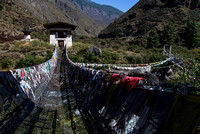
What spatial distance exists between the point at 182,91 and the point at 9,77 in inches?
200

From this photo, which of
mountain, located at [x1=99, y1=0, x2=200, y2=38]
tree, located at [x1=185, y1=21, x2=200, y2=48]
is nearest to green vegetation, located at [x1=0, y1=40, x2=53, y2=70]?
tree, located at [x1=185, y1=21, x2=200, y2=48]

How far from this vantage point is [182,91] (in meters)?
2.60

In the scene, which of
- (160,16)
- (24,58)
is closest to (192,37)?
(160,16)

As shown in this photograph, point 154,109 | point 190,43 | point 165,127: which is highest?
point 190,43

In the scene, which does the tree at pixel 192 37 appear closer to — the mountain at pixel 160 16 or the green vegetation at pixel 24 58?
the mountain at pixel 160 16

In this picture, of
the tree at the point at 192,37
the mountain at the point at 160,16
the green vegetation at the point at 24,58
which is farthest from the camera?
the mountain at the point at 160,16

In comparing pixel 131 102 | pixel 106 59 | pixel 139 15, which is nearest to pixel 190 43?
pixel 106 59

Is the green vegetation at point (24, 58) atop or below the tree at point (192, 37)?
A: below

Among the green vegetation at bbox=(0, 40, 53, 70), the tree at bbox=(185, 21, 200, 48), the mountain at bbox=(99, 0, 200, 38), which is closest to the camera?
the green vegetation at bbox=(0, 40, 53, 70)

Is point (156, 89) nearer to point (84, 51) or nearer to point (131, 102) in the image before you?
point (131, 102)

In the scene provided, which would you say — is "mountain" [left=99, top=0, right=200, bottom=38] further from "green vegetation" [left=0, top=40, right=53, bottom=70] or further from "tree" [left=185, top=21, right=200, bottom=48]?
"green vegetation" [left=0, top=40, right=53, bottom=70]

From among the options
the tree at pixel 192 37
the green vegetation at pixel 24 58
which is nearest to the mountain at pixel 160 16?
the tree at pixel 192 37

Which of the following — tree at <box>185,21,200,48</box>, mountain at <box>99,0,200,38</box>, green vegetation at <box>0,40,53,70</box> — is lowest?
green vegetation at <box>0,40,53,70</box>

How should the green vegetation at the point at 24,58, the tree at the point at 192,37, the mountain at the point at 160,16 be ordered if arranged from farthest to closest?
the mountain at the point at 160,16, the tree at the point at 192,37, the green vegetation at the point at 24,58
